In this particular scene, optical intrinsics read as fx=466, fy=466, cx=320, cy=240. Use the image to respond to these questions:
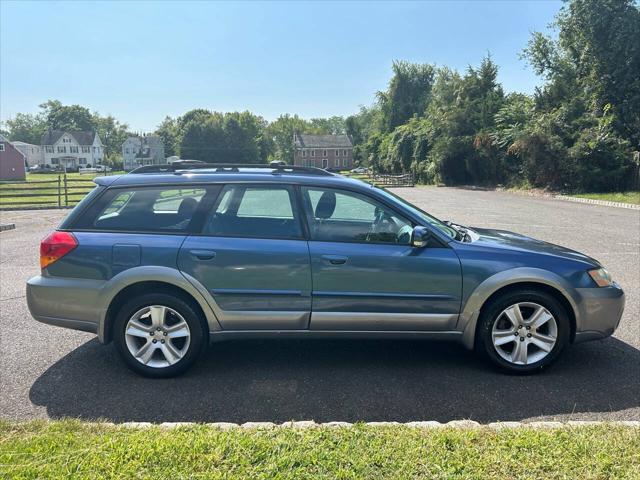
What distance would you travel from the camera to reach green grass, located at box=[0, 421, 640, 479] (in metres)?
2.41

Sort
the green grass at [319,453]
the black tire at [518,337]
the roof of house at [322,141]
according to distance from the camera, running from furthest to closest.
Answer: the roof of house at [322,141] < the black tire at [518,337] < the green grass at [319,453]

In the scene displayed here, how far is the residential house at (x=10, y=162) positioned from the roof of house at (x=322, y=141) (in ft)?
168

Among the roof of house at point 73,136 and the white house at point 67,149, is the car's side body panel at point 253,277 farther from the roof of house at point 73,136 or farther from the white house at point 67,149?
the roof of house at point 73,136

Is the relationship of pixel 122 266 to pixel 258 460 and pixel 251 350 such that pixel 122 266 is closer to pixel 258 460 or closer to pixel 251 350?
pixel 251 350

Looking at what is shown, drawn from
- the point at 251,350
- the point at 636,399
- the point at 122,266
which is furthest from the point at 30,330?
the point at 636,399

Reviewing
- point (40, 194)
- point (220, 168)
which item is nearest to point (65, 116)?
point (40, 194)

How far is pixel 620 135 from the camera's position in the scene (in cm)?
2567

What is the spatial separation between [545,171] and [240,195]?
2837 centimetres

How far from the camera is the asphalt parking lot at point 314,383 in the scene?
3.35 m

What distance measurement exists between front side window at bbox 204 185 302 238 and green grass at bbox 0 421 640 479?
1615mm

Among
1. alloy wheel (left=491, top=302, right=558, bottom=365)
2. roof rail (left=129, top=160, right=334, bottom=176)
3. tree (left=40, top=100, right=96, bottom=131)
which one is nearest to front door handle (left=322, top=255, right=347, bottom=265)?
roof rail (left=129, top=160, right=334, bottom=176)

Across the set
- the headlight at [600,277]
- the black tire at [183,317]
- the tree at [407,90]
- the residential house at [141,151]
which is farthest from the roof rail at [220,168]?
the residential house at [141,151]

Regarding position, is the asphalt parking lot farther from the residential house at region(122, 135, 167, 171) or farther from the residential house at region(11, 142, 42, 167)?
the residential house at region(11, 142, 42, 167)

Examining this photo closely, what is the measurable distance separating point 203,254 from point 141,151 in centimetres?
11114
